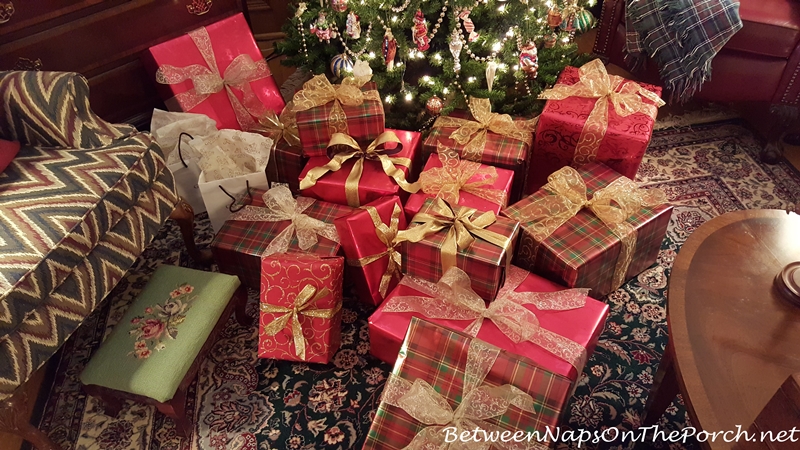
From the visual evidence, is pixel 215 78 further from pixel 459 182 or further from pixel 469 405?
pixel 469 405

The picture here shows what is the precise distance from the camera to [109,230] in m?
1.45

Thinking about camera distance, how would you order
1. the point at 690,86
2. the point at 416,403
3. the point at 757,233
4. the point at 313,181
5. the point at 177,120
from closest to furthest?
1. the point at 416,403
2. the point at 757,233
3. the point at 313,181
4. the point at 177,120
5. the point at 690,86

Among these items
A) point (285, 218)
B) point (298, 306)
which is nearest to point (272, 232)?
point (285, 218)

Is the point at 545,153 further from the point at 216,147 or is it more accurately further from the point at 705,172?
the point at 216,147

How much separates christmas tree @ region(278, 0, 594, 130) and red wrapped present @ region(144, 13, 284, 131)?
0.17 meters

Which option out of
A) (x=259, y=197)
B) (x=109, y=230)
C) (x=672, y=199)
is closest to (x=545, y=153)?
(x=672, y=199)

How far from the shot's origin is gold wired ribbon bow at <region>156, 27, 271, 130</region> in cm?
205

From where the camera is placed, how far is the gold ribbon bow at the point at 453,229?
141cm

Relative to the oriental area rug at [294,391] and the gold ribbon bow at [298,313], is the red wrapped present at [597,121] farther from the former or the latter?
the gold ribbon bow at [298,313]

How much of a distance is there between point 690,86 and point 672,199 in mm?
489

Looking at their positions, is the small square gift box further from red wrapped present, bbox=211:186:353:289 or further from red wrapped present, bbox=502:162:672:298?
red wrapped present, bbox=502:162:672:298

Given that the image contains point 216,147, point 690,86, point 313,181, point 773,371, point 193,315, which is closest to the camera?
point 773,371

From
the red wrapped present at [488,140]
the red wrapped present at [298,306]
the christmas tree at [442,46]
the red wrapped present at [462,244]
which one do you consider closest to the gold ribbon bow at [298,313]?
the red wrapped present at [298,306]

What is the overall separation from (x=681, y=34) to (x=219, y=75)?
70.4 inches
